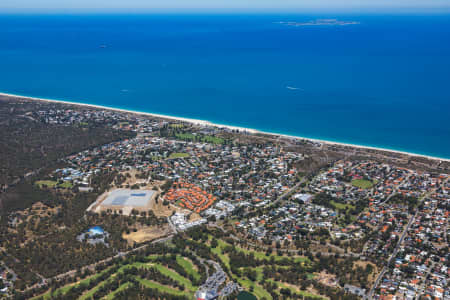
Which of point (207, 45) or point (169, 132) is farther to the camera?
point (207, 45)

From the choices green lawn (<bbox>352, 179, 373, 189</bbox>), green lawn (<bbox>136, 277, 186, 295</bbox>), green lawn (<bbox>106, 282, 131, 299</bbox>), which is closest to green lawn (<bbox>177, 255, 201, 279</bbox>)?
green lawn (<bbox>136, 277, 186, 295</bbox>)

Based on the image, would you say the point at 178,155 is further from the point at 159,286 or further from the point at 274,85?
the point at 274,85

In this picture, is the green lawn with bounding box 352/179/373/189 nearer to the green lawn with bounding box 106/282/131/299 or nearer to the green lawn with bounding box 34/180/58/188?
the green lawn with bounding box 106/282/131/299

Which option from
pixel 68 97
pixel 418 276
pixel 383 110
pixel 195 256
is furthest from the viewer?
pixel 68 97

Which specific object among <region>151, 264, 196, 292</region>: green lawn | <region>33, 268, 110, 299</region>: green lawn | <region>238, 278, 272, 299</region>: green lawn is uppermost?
<region>238, 278, 272, 299</region>: green lawn

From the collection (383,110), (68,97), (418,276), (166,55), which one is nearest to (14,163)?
(68,97)

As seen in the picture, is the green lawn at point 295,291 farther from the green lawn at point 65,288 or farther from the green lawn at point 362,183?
the green lawn at point 362,183

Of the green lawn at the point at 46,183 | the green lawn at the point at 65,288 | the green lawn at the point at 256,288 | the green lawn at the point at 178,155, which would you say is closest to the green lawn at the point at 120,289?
the green lawn at the point at 65,288

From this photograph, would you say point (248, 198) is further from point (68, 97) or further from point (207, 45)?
point (207, 45)

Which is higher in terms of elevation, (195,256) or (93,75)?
(93,75)
